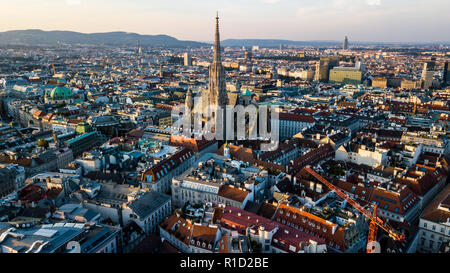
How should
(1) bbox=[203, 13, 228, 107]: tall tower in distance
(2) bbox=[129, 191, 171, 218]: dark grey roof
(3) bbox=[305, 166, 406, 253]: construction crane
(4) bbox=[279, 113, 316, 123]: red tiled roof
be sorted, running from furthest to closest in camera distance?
(4) bbox=[279, 113, 316, 123]: red tiled roof, (1) bbox=[203, 13, 228, 107]: tall tower in distance, (2) bbox=[129, 191, 171, 218]: dark grey roof, (3) bbox=[305, 166, 406, 253]: construction crane

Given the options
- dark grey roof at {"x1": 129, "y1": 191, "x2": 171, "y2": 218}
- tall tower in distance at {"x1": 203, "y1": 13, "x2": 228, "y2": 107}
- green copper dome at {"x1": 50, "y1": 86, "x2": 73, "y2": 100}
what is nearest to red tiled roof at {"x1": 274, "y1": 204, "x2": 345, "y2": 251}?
dark grey roof at {"x1": 129, "y1": 191, "x2": 171, "y2": 218}

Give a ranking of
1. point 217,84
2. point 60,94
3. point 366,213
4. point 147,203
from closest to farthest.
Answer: point 366,213 → point 147,203 → point 217,84 → point 60,94

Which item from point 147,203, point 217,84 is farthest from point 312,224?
point 217,84

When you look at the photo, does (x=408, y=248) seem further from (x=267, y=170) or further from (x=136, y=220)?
(x=136, y=220)

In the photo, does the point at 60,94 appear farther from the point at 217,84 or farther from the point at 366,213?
the point at 366,213

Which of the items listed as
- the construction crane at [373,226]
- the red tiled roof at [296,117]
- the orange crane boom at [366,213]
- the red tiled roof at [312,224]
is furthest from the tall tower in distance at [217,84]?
the red tiled roof at [312,224]

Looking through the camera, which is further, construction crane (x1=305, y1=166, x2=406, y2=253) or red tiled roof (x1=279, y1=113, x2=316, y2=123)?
red tiled roof (x1=279, y1=113, x2=316, y2=123)

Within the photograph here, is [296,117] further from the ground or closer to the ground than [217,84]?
closer to the ground

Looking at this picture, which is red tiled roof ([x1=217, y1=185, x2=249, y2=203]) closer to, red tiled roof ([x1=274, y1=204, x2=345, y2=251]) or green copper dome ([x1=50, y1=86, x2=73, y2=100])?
red tiled roof ([x1=274, y1=204, x2=345, y2=251])

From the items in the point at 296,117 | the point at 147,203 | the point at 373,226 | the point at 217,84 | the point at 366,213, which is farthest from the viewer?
the point at 296,117

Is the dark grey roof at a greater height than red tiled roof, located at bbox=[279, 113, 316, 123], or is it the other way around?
red tiled roof, located at bbox=[279, 113, 316, 123]

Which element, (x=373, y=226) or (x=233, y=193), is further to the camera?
(x=233, y=193)
